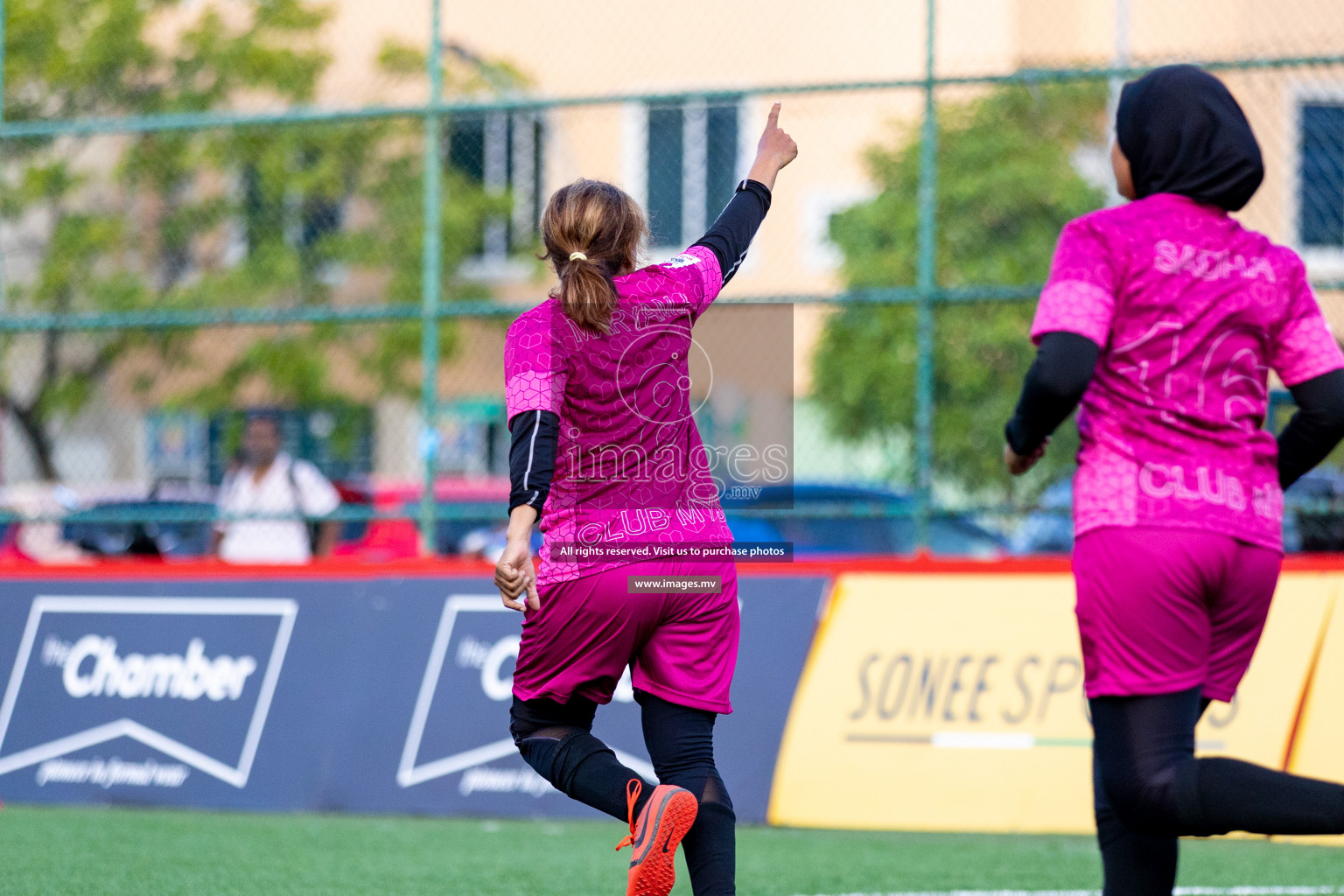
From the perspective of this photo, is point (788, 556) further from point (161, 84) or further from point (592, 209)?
point (161, 84)

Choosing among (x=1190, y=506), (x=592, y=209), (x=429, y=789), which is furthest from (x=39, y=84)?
(x=1190, y=506)

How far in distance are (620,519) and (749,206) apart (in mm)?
882

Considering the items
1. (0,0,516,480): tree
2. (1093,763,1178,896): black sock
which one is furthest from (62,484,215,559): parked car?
(1093,763,1178,896): black sock

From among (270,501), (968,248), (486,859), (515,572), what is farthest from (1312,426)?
(968,248)

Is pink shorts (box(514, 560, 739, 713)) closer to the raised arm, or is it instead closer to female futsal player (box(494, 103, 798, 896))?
female futsal player (box(494, 103, 798, 896))

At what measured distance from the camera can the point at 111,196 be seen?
16.3m

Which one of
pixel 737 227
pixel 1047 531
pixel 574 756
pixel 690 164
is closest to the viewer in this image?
pixel 574 756

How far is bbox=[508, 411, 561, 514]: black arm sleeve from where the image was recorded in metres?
3.16

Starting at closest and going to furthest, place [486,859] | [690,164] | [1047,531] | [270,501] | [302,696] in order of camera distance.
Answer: [486,859] < [302,696] < [270,501] < [1047,531] < [690,164]

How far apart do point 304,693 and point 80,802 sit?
1.13 m

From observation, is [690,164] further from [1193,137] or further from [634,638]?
[1193,137]

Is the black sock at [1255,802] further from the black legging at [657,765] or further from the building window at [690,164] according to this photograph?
the building window at [690,164]

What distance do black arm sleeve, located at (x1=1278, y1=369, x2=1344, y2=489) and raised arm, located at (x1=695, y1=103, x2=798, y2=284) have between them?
1256mm

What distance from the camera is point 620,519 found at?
3271 millimetres
